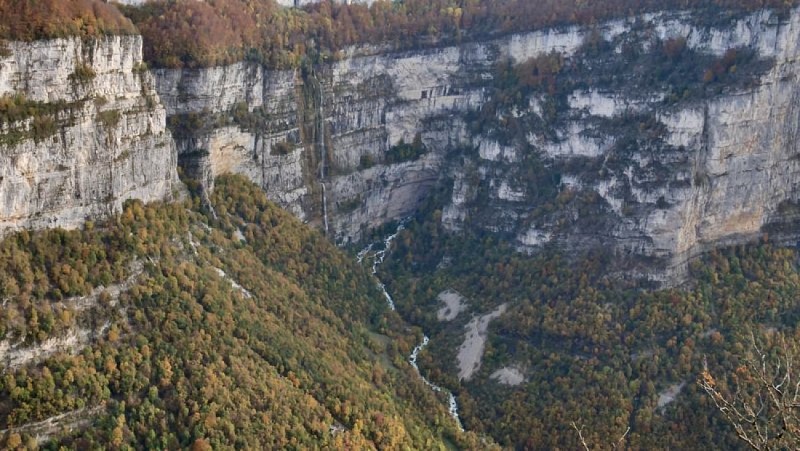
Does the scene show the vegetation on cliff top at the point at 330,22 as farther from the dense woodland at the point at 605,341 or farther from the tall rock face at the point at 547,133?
the dense woodland at the point at 605,341

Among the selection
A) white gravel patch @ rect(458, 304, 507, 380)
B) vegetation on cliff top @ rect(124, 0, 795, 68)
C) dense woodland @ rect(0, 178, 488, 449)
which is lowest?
white gravel patch @ rect(458, 304, 507, 380)

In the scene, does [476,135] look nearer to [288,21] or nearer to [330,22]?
[330,22]

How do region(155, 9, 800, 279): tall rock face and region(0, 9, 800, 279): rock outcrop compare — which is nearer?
region(0, 9, 800, 279): rock outcrop

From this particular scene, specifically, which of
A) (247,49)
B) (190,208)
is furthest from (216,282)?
(247,49)

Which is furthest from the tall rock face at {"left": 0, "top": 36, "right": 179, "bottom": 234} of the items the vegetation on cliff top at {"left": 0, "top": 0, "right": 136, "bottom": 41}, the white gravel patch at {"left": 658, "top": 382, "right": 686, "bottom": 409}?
the white gravel patch at {"left": 658, "top": 382, "right": 686, "bottom": 409}

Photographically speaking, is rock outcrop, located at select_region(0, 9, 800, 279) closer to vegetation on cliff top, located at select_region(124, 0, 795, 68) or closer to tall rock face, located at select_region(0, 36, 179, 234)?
tall rock face, located at select_region(0, 36, 179, 234)

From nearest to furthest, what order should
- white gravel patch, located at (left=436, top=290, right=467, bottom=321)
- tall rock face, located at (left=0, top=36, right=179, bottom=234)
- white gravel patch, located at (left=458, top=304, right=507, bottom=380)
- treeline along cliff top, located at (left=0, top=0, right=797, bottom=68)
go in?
tall rock face, located at (left=0, top=36, right=179, bottom=234) → treeline along cliff top, located at (left=0, top=0, right=797, bottom=68) → white gravel patch, located at (left=458, top=304, right=507, bottom=380) → white gravel patch, located at (left=436, top=290, right=467, bottom=321)

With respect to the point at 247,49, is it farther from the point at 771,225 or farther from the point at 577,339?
the point at 771,225
